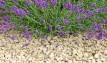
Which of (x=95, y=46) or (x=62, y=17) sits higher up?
(x=62, y=17)

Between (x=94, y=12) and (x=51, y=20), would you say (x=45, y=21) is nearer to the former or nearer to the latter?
(x=51, y=20)

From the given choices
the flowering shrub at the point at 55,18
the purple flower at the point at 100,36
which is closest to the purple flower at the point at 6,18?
the flowering shrub at the point at 55,18

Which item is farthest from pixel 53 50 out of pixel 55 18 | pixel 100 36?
pixel 100 36

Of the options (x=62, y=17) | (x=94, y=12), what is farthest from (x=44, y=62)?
(x=94, y=12)

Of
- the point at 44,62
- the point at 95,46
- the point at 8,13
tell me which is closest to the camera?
the point at 44,62

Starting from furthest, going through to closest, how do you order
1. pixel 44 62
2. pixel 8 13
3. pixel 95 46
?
1. pixel 8 13
2. pixel 95 46
3. pixel 44 62

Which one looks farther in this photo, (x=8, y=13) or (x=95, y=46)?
(x=8, y=13)
